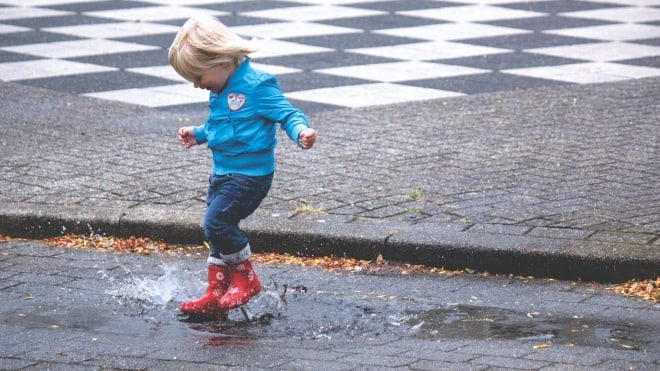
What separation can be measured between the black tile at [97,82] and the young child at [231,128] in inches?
170

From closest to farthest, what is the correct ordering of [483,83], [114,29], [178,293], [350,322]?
[350,322]
[178,293]
[483,83]
[114,29]

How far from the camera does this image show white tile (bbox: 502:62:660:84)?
8.86 meters

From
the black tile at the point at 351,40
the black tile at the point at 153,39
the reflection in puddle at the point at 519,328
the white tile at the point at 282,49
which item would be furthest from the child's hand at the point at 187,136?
the black tile at the point at 153,39

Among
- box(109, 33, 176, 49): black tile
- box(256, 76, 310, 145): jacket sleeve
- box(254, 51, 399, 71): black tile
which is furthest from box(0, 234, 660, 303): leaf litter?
box(109, 33, 176, 49): black tile

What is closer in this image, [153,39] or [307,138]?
[307,138]

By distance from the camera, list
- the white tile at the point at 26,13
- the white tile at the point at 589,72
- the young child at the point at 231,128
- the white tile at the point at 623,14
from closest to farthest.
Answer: the young child at the point at 231,128
the white tile at the point at 589,72
the white tile at the point at 623,14
the white tile at the point at 26,13

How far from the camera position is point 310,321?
171 inches

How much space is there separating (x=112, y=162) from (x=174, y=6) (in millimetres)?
6197

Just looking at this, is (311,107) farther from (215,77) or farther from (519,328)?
(519,328)

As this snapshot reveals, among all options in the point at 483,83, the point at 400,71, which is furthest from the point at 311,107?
the point at 483,83

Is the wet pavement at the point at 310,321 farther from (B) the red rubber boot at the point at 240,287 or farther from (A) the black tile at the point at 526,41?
(A) the black tile at the point at 526,41

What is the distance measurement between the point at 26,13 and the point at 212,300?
8.29 metres

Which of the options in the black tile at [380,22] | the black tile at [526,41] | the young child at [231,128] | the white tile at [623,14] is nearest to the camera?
the young child at [231,128]

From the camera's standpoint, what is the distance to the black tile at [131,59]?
9445mm
